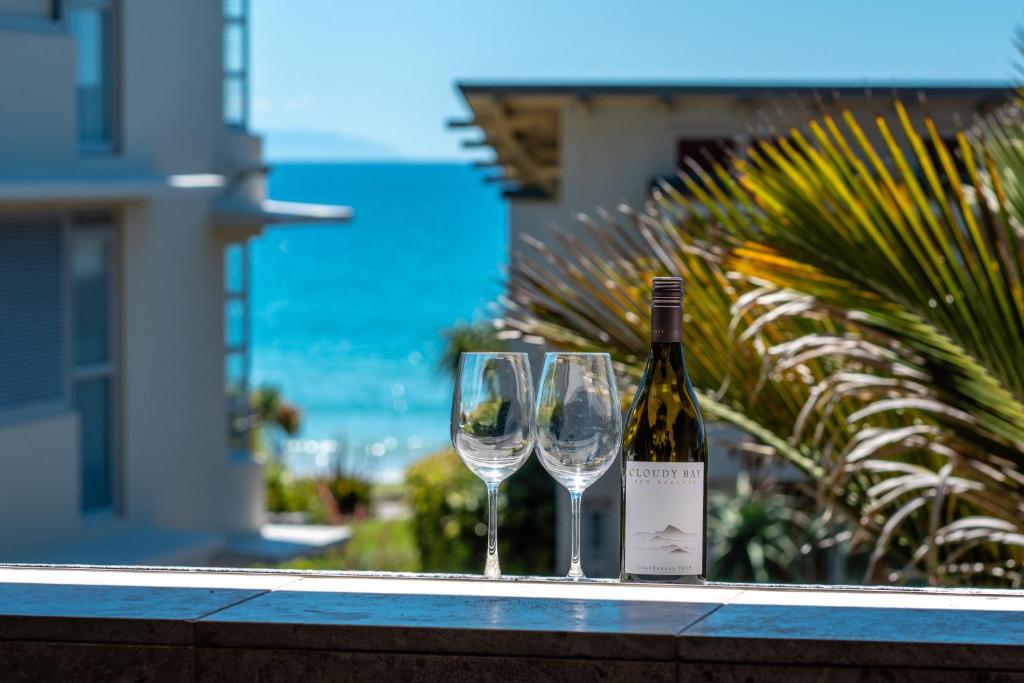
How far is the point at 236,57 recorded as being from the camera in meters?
13.9

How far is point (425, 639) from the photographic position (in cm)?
157

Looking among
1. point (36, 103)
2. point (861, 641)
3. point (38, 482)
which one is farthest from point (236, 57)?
point (861, 641)

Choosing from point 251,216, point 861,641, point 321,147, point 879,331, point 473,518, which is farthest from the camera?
point 321,147

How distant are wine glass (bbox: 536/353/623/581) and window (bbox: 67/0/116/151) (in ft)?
30.4

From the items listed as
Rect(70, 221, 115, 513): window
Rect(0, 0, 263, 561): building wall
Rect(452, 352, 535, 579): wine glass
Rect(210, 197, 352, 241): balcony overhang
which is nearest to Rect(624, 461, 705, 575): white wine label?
Rect(452, 352, 535, 579): wine glass

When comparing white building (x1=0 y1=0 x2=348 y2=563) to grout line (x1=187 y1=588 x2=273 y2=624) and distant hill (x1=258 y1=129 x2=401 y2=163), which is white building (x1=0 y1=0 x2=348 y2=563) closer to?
grout line (x1=187 y1=588 x2=273 y2=624)

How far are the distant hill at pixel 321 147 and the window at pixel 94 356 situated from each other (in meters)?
157

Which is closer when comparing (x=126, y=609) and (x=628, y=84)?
(x=126, y=609)

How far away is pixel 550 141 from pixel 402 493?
14.7 meters

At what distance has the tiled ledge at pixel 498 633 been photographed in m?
1.50

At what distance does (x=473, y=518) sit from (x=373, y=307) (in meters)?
56.6

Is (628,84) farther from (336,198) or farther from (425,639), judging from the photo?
(336,198)

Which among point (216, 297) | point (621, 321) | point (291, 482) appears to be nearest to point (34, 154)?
point (216, 297)

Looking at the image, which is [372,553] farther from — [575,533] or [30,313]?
[575,533]
